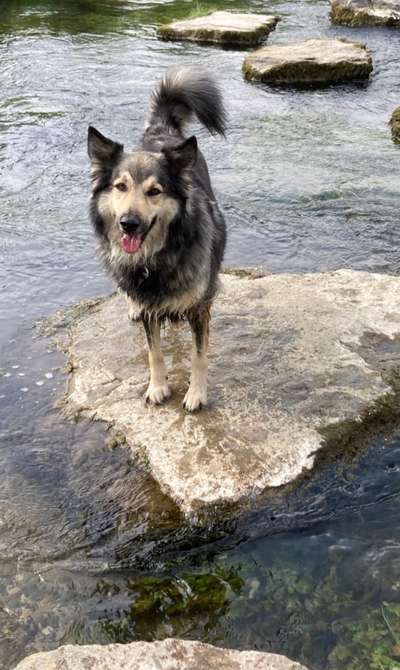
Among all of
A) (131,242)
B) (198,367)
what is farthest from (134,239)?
(198,367)

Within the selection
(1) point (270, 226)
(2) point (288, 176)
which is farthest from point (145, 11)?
(1) point (270, 226)

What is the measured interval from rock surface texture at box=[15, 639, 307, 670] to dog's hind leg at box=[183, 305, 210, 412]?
1.87 m

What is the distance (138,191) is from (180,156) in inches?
14.2

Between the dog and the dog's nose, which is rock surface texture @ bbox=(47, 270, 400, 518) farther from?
the dog's nose

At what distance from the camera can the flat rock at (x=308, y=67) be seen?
11930 millimetres

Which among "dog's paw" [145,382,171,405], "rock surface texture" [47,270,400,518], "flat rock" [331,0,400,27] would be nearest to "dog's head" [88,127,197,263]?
"dog's paw" [145,382,171,405]

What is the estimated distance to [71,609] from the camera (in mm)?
3451

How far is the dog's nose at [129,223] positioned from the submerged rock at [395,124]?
6671 mm

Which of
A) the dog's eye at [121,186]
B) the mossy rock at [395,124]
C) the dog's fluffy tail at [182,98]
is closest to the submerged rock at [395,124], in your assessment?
the mossy rock at [395,124]

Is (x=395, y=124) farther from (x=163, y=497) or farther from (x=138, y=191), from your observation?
(x=163, y=497)

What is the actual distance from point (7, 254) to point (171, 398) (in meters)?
3.06

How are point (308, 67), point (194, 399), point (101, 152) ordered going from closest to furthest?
1. point (101, 152)
2. point (194, 399)
3. point (308, 67)

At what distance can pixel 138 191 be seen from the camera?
4.04 m

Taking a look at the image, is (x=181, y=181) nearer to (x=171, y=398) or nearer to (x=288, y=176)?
(x=171, y=398)
